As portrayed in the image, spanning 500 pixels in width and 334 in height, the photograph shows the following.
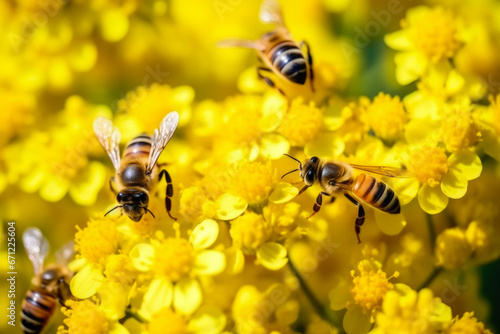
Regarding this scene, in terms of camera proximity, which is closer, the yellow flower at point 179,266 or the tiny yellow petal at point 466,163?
the yellow flower at point 179,266

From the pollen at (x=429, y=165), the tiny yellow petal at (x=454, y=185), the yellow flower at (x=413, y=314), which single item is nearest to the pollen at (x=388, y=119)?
the pollen at (x=429, y=165)

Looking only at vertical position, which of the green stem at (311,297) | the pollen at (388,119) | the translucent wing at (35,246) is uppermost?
the pollen at (388,119)

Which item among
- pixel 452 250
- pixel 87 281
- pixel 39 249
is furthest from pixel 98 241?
pixel 452 250

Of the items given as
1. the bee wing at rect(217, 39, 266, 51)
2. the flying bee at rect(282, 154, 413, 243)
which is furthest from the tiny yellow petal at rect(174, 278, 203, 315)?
the bee wing at rect(217, 39, 266, 51)

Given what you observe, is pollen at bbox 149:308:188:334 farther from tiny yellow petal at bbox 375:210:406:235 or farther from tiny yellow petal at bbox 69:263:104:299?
tiny yellow petal at bbox 375:210:406:235

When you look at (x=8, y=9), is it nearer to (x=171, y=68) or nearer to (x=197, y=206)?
(x=171, y=68)

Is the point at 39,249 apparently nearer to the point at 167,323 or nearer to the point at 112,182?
the point at 112,182

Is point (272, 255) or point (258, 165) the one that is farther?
point (258, 165)

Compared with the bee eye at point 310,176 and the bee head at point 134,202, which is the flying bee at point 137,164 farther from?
the bee eye at point 310,176

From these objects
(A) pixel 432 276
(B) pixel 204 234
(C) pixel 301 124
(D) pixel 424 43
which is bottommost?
(A) pixel 432 276
